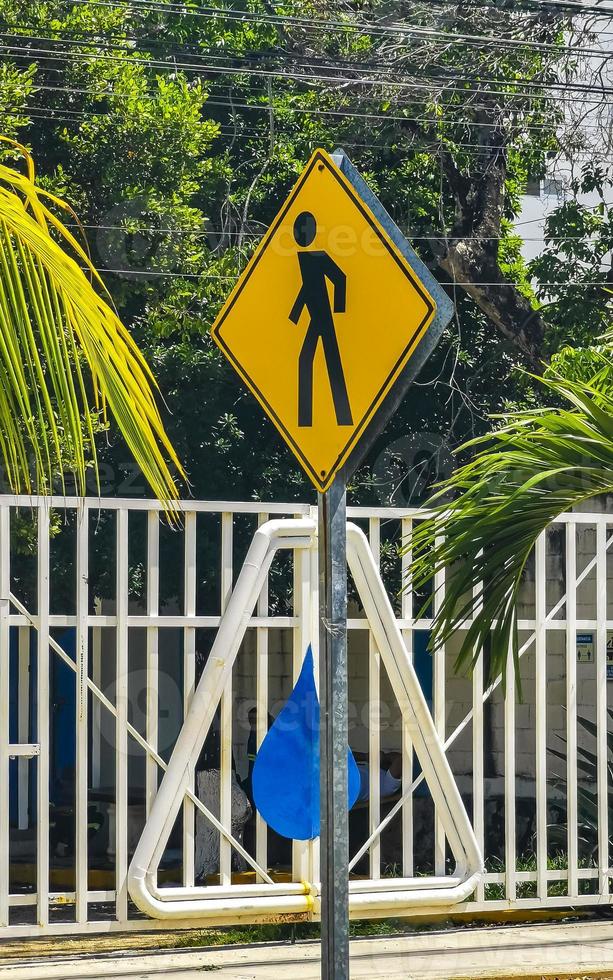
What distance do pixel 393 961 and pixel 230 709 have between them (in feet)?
4.76

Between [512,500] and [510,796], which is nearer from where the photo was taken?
[512,500]

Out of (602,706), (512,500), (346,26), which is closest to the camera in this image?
(512,500)

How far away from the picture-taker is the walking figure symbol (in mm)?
3510

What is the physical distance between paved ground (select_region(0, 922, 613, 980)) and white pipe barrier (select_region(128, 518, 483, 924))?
1.11ft

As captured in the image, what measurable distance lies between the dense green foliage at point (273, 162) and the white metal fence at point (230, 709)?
1218 mm

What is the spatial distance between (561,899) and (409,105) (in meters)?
8.60

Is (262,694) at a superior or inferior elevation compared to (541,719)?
superior

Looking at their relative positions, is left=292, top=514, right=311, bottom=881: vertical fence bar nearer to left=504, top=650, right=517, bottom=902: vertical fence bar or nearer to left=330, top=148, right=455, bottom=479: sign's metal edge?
left=504, top=650, right=517, bottom=902: vertical fence bar

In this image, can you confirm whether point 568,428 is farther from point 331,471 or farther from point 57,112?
point 57,112

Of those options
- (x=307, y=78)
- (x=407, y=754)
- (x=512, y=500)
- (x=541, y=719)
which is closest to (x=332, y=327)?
(x=512, y=500)

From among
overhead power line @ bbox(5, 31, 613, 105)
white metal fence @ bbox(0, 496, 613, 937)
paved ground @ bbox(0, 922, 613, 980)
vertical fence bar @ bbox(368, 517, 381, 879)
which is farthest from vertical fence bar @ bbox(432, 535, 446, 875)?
overhead power line @ bbox(5, 31, 613, 105)

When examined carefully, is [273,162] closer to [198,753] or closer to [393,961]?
[198,753]

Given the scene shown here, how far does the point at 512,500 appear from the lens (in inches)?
178

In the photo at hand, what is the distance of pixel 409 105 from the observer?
12.5 metres
